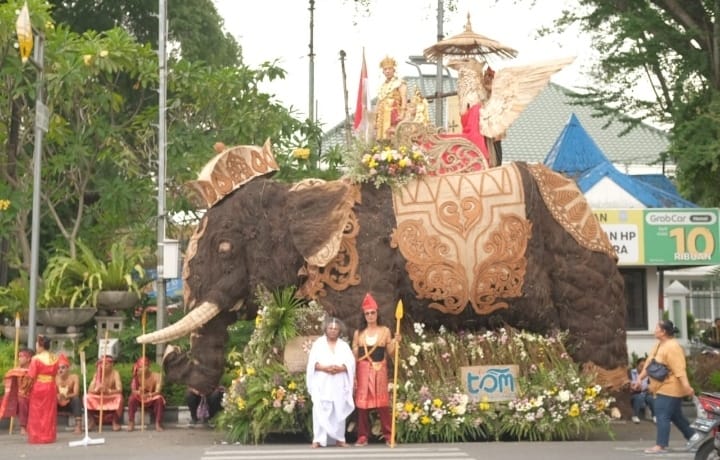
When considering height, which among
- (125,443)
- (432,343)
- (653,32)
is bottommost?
(125,443)

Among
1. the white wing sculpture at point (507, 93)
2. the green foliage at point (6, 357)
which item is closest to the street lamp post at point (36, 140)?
the green foliage at point (6, 357)

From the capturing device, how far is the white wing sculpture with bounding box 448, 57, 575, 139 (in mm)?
11828

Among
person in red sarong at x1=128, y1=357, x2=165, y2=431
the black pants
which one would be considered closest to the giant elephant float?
the black pants

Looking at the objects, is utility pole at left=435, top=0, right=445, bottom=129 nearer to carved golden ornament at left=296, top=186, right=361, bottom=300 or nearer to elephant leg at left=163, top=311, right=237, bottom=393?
carved golden ornament at left=296, top=186, right=361, bottom=300

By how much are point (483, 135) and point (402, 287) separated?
7.34 ft

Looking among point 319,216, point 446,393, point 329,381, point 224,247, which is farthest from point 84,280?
point 446,393

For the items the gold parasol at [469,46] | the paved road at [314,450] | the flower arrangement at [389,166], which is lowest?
the paved road at [314,450]

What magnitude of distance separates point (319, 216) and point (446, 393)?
7.40 feet

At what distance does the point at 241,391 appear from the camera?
10.8 m

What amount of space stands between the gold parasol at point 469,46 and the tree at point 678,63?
3790mm

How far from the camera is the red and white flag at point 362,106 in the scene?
39.0 feet

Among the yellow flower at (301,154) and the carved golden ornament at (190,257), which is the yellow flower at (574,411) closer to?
the carved golden ornament at (190,257)

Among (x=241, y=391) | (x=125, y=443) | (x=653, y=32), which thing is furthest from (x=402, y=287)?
(x=653, y=32)

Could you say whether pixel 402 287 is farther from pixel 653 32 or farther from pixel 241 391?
pixel 653 32
